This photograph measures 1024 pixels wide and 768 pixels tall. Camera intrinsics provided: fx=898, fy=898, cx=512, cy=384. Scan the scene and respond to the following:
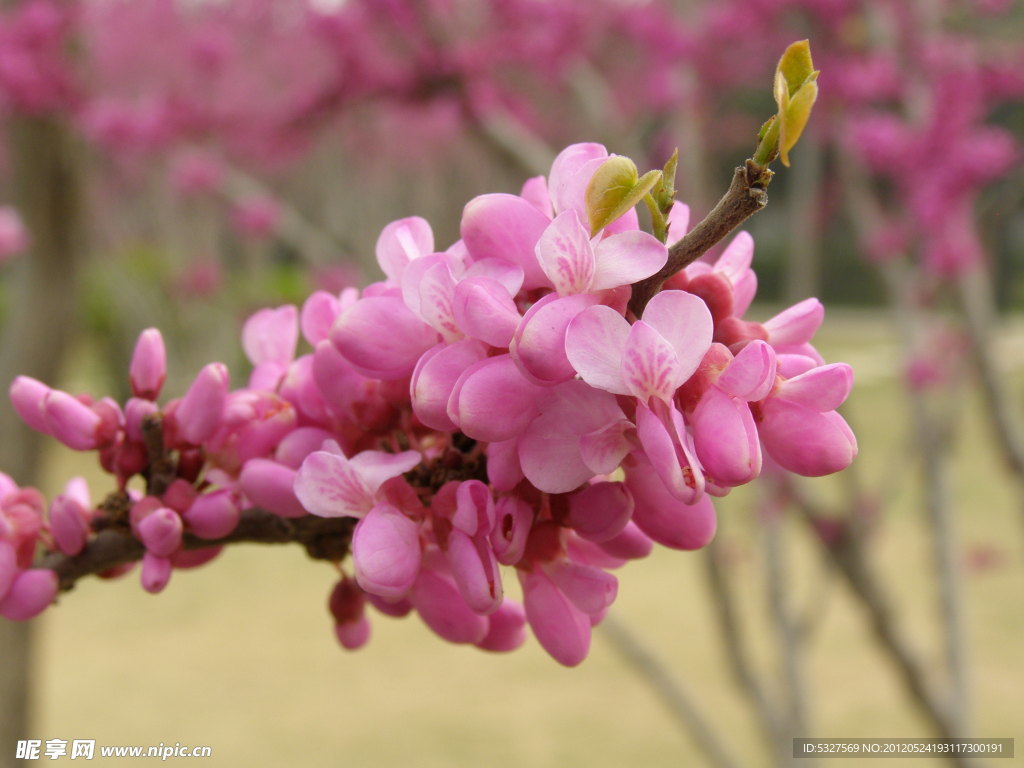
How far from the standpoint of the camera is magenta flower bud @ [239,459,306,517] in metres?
0.37

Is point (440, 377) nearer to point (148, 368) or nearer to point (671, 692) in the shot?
point (148, 368)

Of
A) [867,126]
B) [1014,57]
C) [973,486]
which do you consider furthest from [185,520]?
[973,486]

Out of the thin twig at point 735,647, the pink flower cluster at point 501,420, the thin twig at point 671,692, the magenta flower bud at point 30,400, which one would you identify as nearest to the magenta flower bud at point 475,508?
the pink flower cluster at point 501,420

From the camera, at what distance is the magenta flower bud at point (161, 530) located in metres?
0.38

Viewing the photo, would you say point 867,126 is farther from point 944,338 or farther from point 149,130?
point 149,130

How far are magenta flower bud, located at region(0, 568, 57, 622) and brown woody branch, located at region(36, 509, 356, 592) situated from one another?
2 centimetres

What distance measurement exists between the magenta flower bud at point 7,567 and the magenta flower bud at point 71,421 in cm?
5

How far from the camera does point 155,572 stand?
394 millimetres

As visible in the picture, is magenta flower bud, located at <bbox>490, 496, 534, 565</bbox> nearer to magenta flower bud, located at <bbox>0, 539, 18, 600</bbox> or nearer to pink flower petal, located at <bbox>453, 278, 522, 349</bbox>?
pink flower petal, located at <bbox>453, 278, 522, 349</bbox>

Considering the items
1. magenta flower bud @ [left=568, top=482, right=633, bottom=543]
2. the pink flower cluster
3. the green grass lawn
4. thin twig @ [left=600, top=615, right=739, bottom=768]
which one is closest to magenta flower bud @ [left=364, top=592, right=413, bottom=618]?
the pink flower cluster

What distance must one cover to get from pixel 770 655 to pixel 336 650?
1541mm

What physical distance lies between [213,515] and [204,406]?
49mm

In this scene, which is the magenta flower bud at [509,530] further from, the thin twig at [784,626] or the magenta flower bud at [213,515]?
the thin twig at [784,626]

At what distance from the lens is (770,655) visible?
3.18 m
